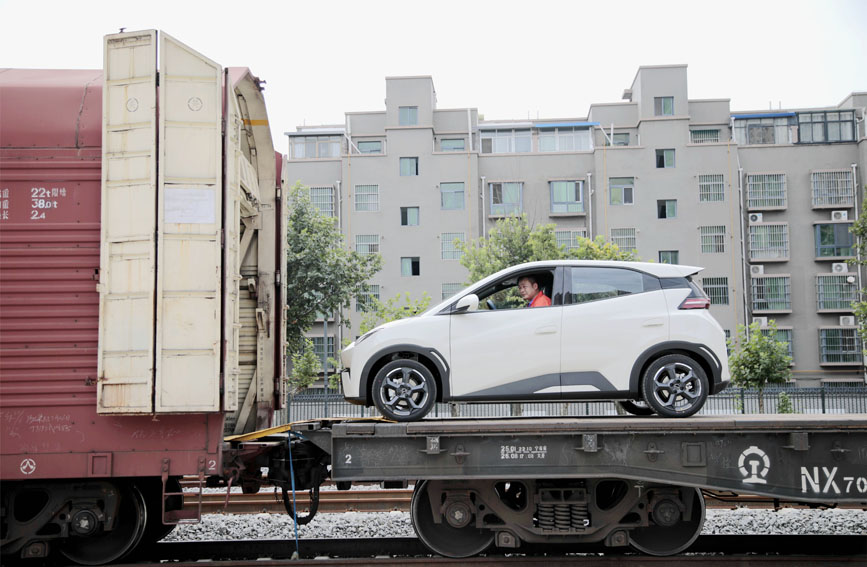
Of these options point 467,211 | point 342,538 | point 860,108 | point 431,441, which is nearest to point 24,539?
point 342,538

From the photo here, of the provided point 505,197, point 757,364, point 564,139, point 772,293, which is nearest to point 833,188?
point 772,293

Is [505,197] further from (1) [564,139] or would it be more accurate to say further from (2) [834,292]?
(2) [834,292]

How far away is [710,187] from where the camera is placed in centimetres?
3794

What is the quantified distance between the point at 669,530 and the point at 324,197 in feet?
115

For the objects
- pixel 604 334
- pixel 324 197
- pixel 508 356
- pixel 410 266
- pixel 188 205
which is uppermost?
pixel 324 197

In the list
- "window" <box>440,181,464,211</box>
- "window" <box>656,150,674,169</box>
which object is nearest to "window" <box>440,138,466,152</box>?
"window" <box>440,181,464,211</box>

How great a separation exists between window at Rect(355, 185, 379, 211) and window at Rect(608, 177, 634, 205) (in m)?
13.3

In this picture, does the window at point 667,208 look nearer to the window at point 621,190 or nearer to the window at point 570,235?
the window at point 621,190

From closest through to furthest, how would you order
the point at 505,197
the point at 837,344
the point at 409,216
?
the point at 837,344 → the point at 505,197 → the point at 409,216

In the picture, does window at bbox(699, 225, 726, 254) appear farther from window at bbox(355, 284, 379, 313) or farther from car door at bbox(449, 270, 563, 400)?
car door at bbox(449, 270, 563, 400)

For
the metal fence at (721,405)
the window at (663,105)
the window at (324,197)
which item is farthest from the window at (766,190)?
the window at (324,197)

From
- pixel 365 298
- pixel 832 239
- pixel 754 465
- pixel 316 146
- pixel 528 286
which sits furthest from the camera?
pixel 316 146

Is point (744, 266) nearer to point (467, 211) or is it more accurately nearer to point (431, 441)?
point (467, 211)

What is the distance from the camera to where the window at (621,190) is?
38.0m
